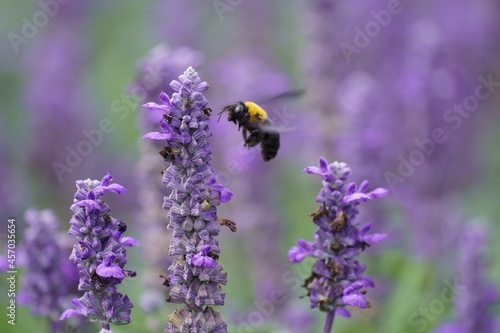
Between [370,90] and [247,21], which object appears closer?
[370,90]

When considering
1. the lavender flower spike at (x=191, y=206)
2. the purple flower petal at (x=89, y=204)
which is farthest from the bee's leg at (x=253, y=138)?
the purple flower petal at (x=89, y=204)

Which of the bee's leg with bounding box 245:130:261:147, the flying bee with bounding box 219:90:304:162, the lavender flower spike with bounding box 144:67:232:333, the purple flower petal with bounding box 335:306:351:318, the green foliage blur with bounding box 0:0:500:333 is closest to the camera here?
the lavender flower spike with bounding box 144:67:232:333

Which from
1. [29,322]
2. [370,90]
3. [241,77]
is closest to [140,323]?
[29,322]

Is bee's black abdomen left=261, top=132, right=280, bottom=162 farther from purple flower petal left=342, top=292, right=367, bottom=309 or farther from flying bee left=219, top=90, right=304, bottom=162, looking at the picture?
purple flower petal left=342, top=292, right=367, bottom=309

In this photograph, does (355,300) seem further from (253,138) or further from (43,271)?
(43,271)

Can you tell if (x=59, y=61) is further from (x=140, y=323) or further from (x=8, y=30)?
(x=140, y=323)

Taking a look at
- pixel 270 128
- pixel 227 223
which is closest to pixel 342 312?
pixel 227 223

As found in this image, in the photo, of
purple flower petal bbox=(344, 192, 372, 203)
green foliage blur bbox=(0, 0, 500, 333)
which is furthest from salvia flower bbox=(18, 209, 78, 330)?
purple flower petal bbox=(344, 192, 372, 203)

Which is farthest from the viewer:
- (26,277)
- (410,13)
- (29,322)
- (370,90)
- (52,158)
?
(410,13)
